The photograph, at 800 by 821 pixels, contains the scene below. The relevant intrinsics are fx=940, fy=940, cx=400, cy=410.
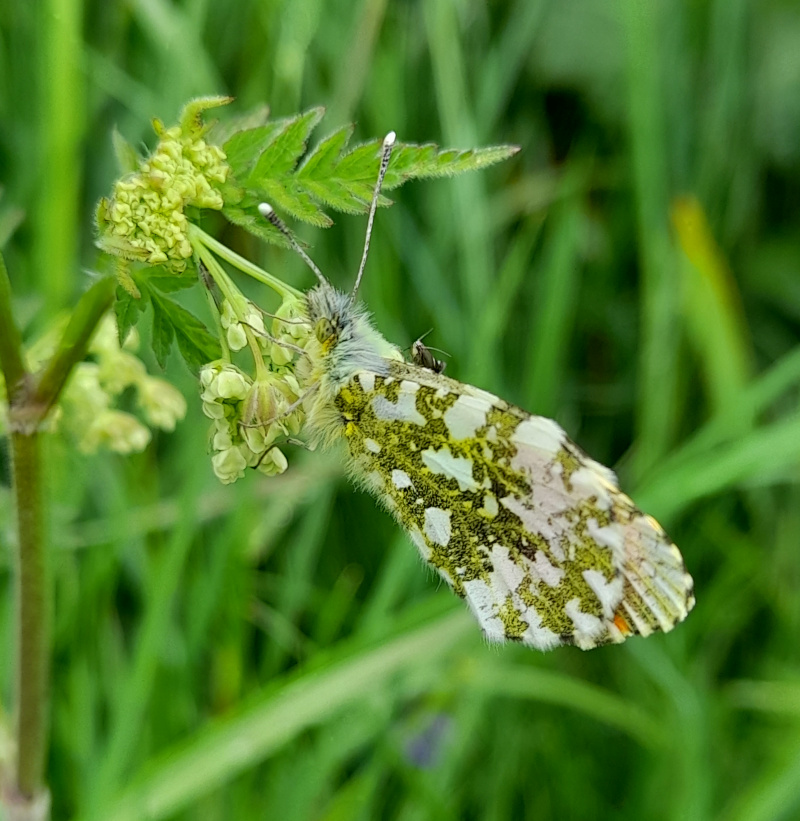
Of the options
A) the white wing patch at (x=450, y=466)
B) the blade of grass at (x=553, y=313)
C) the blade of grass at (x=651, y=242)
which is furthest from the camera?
the blade of grass at (x=651, y=242)

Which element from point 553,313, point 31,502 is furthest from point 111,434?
point 553,313

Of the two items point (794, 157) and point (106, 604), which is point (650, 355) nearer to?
point (794, 157)

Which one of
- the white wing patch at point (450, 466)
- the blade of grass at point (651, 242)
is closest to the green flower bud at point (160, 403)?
the white wing patch at point (450, 466)

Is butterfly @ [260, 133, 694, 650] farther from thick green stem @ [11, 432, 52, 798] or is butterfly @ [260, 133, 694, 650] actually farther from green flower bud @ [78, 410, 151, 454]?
thick green stem @ [11, 432, 52, 798]

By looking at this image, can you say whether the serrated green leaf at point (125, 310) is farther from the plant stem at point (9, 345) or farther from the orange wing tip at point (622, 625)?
the orange wing tip at point (622, 625)

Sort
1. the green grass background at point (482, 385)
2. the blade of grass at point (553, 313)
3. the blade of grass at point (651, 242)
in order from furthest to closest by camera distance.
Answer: the blade of grass at point (651, 242) < the blade of grass at point (553, 313) < the green grass background at point (482, 385)

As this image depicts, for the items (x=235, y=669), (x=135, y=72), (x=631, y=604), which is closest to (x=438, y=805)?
(x=235, y=669)

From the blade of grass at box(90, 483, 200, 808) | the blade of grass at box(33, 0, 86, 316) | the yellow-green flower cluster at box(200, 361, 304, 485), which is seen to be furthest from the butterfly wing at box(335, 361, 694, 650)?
the blade of grass at box(33, 0, 86, 316)
